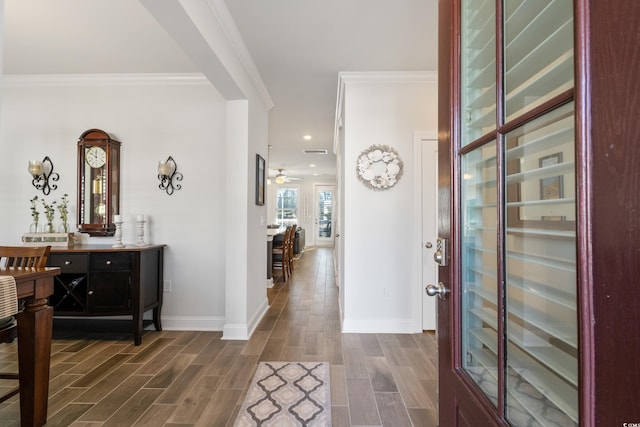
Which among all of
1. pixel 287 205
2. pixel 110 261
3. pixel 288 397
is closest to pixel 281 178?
pixel 287 205

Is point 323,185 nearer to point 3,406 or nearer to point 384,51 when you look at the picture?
point 384,51

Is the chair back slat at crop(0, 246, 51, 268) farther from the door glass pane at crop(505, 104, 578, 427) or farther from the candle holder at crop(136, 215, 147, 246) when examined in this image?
the door glass pane at crop(505, 104, 578, 427)

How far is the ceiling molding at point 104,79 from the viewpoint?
10.3 ft

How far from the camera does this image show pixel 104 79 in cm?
314

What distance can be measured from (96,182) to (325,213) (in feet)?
29.2

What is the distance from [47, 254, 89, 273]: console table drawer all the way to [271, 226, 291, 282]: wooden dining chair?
307cm

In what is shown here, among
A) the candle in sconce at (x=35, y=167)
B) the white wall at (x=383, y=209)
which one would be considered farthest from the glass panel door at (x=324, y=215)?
the candle in sconce at (x=35, y=167)

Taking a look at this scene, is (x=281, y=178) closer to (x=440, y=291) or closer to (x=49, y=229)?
(x=49, y=229)

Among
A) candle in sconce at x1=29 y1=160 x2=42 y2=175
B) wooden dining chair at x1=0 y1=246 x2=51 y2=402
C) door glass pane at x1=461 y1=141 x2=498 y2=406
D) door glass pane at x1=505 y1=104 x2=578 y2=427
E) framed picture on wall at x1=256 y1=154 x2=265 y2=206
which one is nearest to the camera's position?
door glass pane at x1=505 y1=104 x2=578 y2=427

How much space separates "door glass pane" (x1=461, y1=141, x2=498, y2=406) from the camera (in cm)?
75

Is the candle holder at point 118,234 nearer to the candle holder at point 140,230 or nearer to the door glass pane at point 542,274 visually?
the candle holder at point 140,230

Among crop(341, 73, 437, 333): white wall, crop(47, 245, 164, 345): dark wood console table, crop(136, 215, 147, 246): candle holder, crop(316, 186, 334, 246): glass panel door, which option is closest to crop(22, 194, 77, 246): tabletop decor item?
crop(47, 245, 164, 345): dark wood console table

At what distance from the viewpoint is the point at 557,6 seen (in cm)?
55

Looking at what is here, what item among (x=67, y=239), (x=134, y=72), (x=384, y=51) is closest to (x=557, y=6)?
(x=384, y=51)
